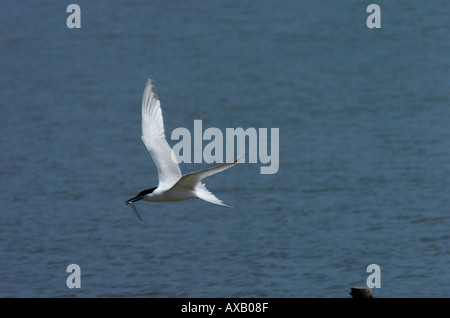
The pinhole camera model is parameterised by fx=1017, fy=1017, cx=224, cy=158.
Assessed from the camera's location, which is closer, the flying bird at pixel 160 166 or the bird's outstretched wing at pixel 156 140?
the flying bird at pixel 160 166

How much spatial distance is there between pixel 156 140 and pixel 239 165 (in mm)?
4619

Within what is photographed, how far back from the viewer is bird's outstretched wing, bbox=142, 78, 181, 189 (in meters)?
9.86

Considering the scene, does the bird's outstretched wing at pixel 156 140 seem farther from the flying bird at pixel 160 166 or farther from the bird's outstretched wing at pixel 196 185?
the bird's outstretched wing at pixel 196 185

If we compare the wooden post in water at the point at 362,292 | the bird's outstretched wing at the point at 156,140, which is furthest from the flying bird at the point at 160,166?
the wooden post in water at the point at 362,292

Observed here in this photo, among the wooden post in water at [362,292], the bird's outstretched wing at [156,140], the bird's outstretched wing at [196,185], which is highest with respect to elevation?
the bird's outstretched wing at [156,140]

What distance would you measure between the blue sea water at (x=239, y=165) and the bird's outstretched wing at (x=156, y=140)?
154 cm

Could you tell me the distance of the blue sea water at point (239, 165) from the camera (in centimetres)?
1128

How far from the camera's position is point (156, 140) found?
1012 centimetres

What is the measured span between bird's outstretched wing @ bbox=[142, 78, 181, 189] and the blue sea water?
5.05 feet

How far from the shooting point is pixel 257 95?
59.7 ft

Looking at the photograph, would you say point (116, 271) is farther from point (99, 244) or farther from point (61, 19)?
point (61, 19)

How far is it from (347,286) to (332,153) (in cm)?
465

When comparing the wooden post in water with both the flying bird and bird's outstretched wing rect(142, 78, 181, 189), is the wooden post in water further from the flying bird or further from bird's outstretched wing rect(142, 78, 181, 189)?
bird's outstretched wing rect(142, 78, 181, 189)
